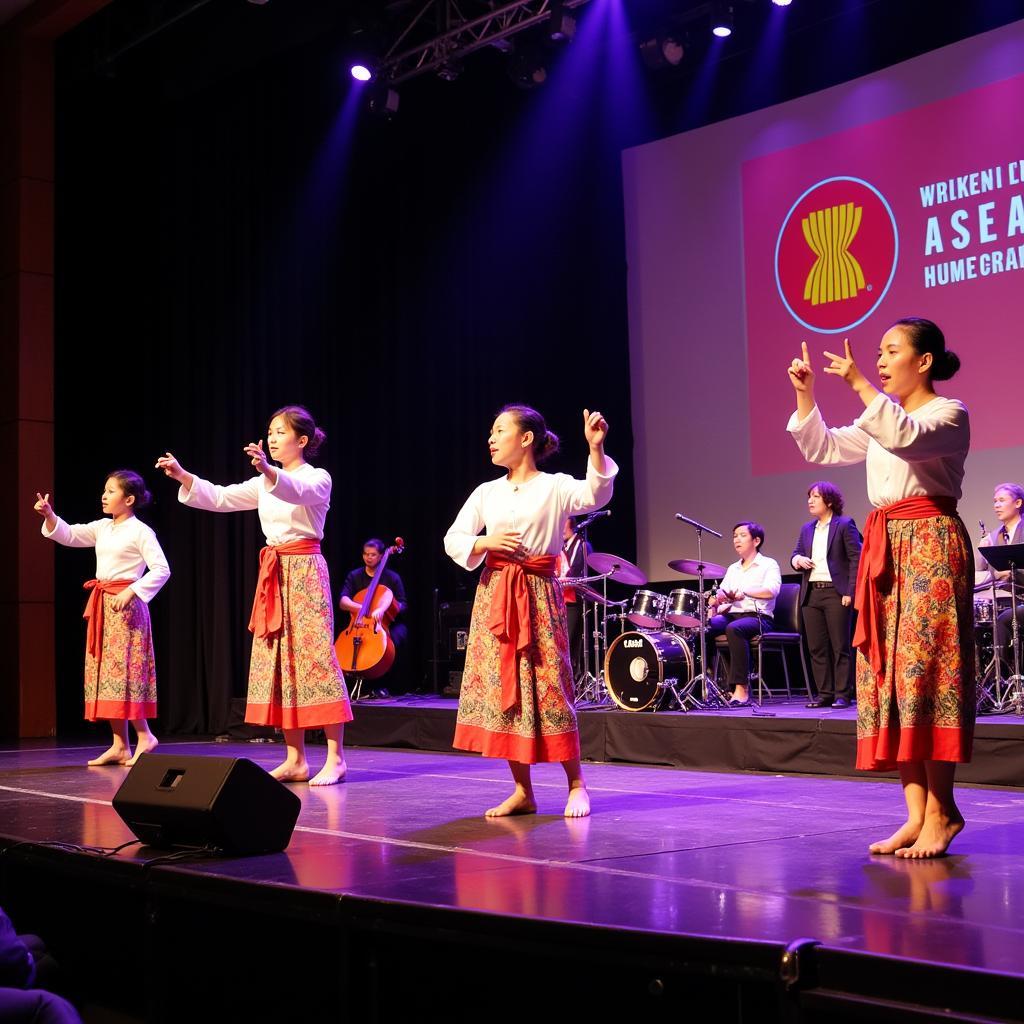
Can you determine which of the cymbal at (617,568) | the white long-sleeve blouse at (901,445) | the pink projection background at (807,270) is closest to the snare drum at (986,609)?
the pink projection background at (807,270)

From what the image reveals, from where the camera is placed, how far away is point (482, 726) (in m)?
3.88

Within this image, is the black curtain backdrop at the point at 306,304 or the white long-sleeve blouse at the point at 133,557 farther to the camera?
the black curtain backdrop at the point at 306,304

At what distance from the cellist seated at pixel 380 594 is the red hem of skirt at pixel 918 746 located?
19.3 feet

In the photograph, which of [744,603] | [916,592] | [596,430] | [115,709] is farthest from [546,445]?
[744,603]

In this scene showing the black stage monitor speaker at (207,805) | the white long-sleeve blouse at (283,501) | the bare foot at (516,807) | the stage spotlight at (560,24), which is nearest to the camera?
the black stage monitor speaker at (207,805)

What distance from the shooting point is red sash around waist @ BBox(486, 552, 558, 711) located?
150 inches

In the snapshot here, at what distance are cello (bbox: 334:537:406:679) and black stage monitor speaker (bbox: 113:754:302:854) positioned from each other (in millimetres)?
5183

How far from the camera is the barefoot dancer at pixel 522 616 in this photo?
381 cm

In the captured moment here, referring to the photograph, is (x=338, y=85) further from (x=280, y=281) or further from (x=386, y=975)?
(x=386, y=975)

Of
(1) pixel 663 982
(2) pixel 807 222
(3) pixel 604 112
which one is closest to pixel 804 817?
(1) pixel 663 982

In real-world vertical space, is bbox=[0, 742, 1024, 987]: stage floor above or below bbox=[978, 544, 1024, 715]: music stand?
below

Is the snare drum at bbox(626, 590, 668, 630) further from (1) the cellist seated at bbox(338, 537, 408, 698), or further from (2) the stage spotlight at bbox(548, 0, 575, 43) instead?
(2) the stage spotlight at bbox(548, 0, 575, 43)

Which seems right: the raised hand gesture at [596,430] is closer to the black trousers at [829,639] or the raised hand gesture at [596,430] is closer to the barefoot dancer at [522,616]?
the barefoot dancer at [522,616]

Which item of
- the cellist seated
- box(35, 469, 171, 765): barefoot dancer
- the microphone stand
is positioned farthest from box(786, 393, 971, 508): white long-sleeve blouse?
the cellist seated
